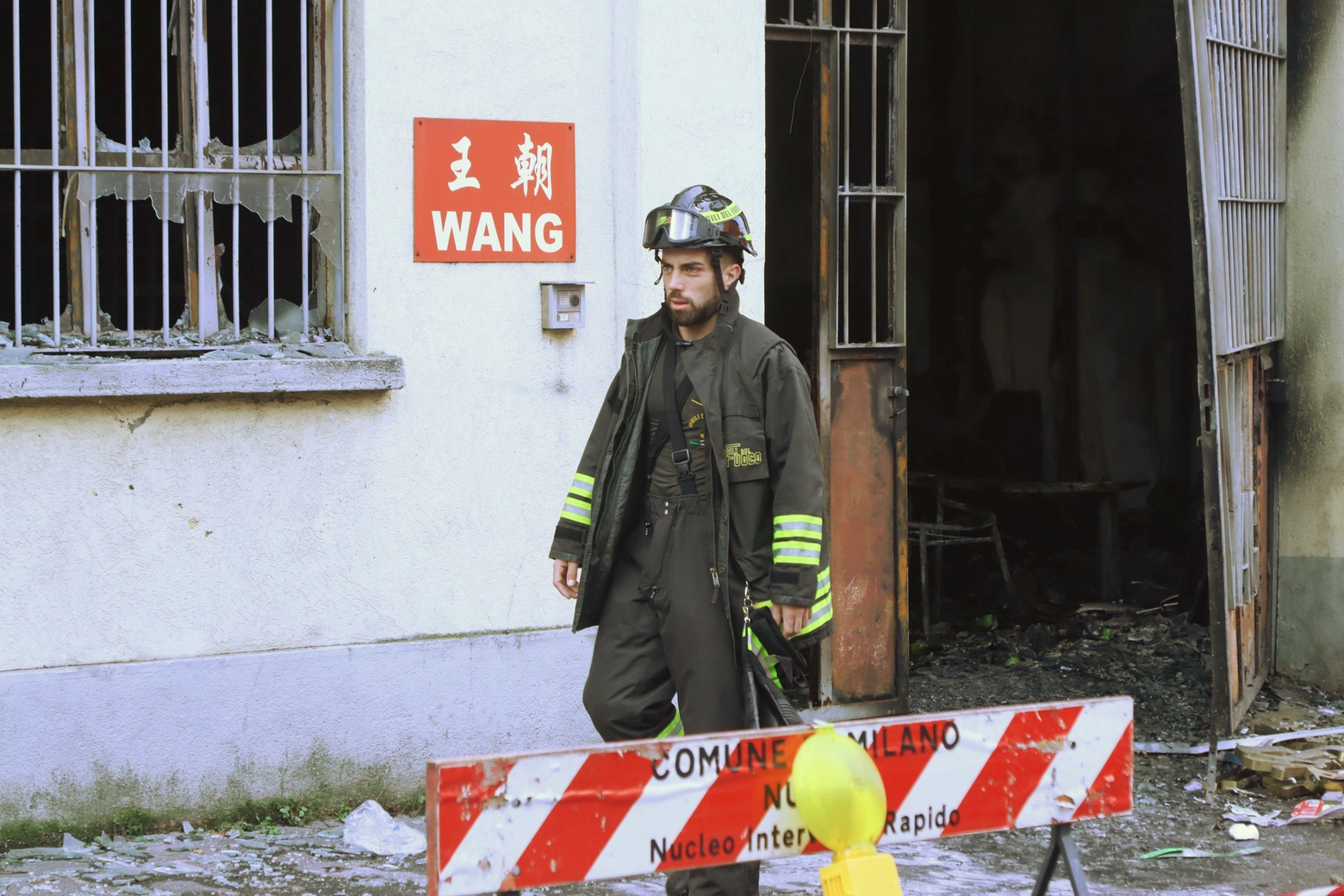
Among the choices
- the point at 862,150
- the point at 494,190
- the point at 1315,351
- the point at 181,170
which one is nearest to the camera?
the point at 181,170

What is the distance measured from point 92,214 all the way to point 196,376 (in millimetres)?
651

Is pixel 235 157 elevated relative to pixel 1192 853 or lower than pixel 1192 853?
elevated

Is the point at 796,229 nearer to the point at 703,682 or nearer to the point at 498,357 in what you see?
the point at 498,357

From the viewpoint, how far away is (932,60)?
11.5m

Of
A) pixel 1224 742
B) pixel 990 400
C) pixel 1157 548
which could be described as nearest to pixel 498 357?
pixel 1224 742

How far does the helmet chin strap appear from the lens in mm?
3805

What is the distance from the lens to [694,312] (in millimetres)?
3818

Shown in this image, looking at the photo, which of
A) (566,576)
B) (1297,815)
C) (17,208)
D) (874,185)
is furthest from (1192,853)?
(17,208)

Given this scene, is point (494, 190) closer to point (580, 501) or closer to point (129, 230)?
point (129, 230)

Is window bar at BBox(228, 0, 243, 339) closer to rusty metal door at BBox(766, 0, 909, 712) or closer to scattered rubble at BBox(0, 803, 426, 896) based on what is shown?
scattered rubble at BBox(0, 803, 426, 896)

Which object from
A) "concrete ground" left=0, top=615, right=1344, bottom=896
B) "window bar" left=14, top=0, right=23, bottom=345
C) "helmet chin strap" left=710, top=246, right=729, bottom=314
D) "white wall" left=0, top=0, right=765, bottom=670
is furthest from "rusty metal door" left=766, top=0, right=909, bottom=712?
"window bar" left=14, top=0, right=23, bottom=345

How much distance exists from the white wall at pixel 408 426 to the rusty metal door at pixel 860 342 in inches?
16.5

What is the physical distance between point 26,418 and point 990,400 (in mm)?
8311

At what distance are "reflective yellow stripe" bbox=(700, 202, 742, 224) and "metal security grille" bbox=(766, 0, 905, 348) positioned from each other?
5.35 feet
